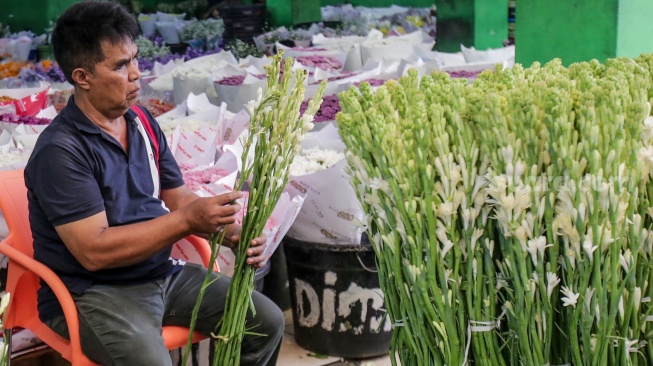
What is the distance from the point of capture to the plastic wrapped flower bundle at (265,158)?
1.98 meters

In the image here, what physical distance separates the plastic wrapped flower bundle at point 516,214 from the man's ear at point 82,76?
1064 millimetres

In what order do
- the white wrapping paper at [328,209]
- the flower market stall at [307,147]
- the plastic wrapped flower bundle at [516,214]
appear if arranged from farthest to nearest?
the white wrapping paper at [328,209], the flower market stall at [307,147], the plastic wrapped flower bundle at [516,214]

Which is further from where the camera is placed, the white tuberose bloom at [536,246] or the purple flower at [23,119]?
the purple flower at [23,119]

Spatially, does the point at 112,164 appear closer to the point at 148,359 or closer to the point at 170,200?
the point at 170,200

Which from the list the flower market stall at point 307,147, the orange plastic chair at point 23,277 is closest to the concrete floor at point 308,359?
the flower market stall at point 307,147

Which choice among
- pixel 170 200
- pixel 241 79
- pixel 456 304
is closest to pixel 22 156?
pixel 170 200

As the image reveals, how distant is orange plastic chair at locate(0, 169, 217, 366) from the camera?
2.35 metres

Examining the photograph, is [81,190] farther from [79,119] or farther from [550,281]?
[550,281]

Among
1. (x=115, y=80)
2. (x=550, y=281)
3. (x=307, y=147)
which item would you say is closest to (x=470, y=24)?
(x=307, y=147)

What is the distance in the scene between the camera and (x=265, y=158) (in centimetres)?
199

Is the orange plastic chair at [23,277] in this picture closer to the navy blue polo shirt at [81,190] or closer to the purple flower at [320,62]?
the navy blue polo shirt at [81,190]

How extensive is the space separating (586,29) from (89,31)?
2.51m

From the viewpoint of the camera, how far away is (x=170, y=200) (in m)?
2.68

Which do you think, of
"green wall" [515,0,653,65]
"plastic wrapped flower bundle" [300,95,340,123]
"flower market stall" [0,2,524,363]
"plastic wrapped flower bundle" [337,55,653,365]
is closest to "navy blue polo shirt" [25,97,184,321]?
"flower market stall" [0,2,524,363]
